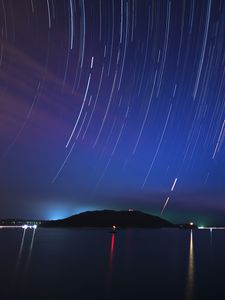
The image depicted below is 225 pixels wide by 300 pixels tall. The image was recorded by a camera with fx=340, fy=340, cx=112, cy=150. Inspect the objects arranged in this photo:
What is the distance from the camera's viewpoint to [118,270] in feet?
153

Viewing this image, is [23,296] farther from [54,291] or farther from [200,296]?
[200,296]

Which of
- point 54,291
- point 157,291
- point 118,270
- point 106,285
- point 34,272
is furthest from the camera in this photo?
point 118,270

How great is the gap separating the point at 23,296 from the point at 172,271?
25266 mm

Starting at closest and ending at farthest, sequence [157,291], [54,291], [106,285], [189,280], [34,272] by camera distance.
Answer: [54,291] < [157,291] < [106,285] < [189,280] < [34,272]

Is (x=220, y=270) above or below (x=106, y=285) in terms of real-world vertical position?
above

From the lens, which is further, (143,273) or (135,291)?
(143,273)

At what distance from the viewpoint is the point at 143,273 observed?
4409cm

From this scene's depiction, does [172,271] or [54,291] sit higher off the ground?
[172,271]

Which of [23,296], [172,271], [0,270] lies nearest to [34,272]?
[0,270]

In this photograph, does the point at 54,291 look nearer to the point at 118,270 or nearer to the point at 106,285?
the point at 106,285

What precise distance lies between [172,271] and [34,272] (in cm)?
1880

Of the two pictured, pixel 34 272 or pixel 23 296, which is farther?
pixel 34 272

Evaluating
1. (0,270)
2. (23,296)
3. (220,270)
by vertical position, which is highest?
(220,270)

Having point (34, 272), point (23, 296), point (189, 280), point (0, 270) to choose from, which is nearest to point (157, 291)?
point (189, 280)
